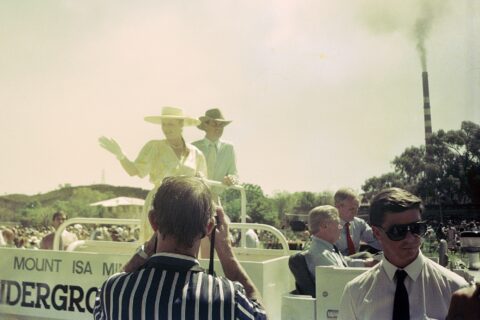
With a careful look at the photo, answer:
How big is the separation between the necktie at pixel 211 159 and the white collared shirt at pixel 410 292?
300 cm

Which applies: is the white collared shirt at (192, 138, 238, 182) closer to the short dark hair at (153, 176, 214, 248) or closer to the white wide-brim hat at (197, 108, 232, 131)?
the white wide-brim hat at (197, 108, 232, 131)

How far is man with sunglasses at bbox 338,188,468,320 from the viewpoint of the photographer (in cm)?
153

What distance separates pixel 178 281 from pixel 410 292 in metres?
0.78

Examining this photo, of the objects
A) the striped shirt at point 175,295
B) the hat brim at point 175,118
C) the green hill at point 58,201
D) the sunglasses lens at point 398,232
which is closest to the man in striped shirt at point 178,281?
the striped shirt at point 175,295

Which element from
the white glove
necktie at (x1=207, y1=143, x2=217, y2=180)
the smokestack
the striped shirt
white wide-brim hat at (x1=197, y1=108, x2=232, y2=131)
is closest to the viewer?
the striped shirt

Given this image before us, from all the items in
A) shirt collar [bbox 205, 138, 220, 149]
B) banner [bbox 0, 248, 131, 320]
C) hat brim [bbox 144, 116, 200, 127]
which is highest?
hat brim [bbox 144, 116, 200, 127]

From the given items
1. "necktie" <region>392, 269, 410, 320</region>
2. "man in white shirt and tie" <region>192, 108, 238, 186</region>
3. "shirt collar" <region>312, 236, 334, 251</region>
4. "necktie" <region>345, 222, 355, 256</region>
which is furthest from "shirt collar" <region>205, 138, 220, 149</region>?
"necktie" <region>392, 269, 410, 320</region>

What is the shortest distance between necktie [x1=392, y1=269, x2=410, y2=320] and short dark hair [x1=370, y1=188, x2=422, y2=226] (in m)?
0.18

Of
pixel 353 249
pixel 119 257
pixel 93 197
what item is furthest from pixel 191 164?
pixel 93 197

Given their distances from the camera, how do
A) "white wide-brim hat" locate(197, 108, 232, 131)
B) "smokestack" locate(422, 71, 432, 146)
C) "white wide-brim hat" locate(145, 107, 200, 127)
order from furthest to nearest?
"smokestack" locate(422, 71, 432, 146)
"white wide-brim hat" locate(197, 108, 232, 131)
"white wide-brim hat" locate(145, 107, 200, 127)

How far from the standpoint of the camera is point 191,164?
3.54 meters

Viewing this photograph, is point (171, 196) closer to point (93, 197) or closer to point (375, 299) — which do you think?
point (375, 299)

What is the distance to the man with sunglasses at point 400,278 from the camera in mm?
1530

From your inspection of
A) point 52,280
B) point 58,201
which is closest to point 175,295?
point 52,280
